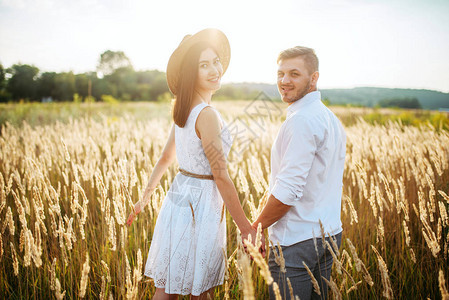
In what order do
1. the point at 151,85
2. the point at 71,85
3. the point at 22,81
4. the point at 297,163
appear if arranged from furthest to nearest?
1. the point at 151,85
2. the point at 71,85
3. the point at 22,81
4. the point at 297,163

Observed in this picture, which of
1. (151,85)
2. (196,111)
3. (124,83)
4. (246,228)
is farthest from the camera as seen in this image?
(151,85)

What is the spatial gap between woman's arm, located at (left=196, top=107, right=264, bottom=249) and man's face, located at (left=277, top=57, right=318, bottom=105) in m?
0.47

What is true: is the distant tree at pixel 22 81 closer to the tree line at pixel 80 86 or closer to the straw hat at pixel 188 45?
the tree line at pixel 80 86

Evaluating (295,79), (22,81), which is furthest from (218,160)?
(22,81)

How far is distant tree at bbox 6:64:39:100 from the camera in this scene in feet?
113

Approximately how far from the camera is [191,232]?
61.7 inches

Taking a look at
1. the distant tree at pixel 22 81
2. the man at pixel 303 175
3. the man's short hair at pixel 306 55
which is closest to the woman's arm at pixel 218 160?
the man at pixel 303 175

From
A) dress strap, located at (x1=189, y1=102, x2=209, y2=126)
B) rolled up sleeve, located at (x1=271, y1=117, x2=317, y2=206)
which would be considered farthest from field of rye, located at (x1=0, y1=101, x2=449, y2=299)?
dress strap, located at (x1=189, y1=102, x2=209, y2=126)

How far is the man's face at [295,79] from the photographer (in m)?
1.53

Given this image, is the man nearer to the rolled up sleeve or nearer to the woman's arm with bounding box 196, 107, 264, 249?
the rolled up sleeve

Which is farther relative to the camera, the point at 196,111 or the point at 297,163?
the point at 196,111

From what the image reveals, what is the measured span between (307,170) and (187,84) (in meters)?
0.90

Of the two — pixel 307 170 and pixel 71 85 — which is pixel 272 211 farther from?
pixel 71 85

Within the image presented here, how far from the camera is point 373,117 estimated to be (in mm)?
14258
